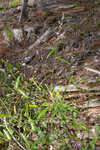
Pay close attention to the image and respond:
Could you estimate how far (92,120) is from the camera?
1.55 metres

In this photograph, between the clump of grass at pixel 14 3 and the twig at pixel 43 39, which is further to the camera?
the clump of grass at pixel 14 3

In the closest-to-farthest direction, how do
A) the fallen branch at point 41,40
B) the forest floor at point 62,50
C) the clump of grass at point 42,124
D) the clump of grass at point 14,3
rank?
the clump of grass at point 42,124 < the forest floor at point 62,50 < the fallen branch at point 41,40 < the clump of grass at point 14,3

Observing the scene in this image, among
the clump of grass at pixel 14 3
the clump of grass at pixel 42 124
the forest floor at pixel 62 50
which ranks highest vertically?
the clump of grass at pixel 14 3

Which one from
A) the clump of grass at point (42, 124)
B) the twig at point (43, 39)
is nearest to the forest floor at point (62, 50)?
the twig at point (43, 39)

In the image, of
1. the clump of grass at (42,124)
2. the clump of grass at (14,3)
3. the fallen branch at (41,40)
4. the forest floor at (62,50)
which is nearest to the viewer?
the clump of grass at (42,124)

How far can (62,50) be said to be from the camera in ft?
7.31

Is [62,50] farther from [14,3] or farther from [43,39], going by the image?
[14,3]

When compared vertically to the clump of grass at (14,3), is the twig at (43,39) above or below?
below

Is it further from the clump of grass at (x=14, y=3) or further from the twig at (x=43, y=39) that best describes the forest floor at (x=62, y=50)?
the clump of grass at (x=14, y=3)

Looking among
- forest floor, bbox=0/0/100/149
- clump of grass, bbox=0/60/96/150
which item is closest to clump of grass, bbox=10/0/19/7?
forest floor, bbox=0/0/100/149

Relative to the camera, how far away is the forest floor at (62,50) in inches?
70.7

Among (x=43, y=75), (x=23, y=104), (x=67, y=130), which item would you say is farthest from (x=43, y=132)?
(x=43, y=75)

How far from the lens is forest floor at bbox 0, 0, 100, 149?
5.90 ft

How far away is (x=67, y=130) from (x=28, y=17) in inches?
79.0
